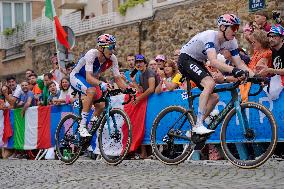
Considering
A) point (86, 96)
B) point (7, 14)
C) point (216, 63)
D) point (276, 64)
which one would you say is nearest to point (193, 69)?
point (216, 63)

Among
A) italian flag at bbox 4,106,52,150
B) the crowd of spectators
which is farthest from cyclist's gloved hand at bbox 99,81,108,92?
italian flag at bbox 4,106,52,150

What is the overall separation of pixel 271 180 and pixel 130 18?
19.6 meters

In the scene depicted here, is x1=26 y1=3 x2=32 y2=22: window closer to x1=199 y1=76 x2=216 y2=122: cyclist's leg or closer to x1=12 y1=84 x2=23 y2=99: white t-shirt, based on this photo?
x1=12 y1=84 x2=23 y2=99: white t-shirt

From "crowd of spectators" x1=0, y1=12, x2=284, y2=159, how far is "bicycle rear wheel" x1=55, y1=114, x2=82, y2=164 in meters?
1.63

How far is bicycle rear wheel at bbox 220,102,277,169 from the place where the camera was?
8297mm

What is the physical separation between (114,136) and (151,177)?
263cm

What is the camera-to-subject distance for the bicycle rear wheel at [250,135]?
830 centimetres

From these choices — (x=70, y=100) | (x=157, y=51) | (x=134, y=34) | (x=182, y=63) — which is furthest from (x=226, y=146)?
(x=134, y=34)

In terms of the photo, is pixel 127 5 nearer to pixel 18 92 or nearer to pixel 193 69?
pixel 18 92

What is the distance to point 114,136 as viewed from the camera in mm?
10508

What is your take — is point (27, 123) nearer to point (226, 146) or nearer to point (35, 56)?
point (226, 146)

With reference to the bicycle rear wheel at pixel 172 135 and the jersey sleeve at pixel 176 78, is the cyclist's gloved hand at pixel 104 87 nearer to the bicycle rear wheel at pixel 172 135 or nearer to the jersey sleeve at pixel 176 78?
the bicycle rear wheel at pixel 172 135

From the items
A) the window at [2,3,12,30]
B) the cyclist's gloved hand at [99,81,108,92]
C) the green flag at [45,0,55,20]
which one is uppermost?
the window at [2,3,12,30]

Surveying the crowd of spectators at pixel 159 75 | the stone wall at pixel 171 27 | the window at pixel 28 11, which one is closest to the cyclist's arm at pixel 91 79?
the crowd of spectators at pixel 159 75
